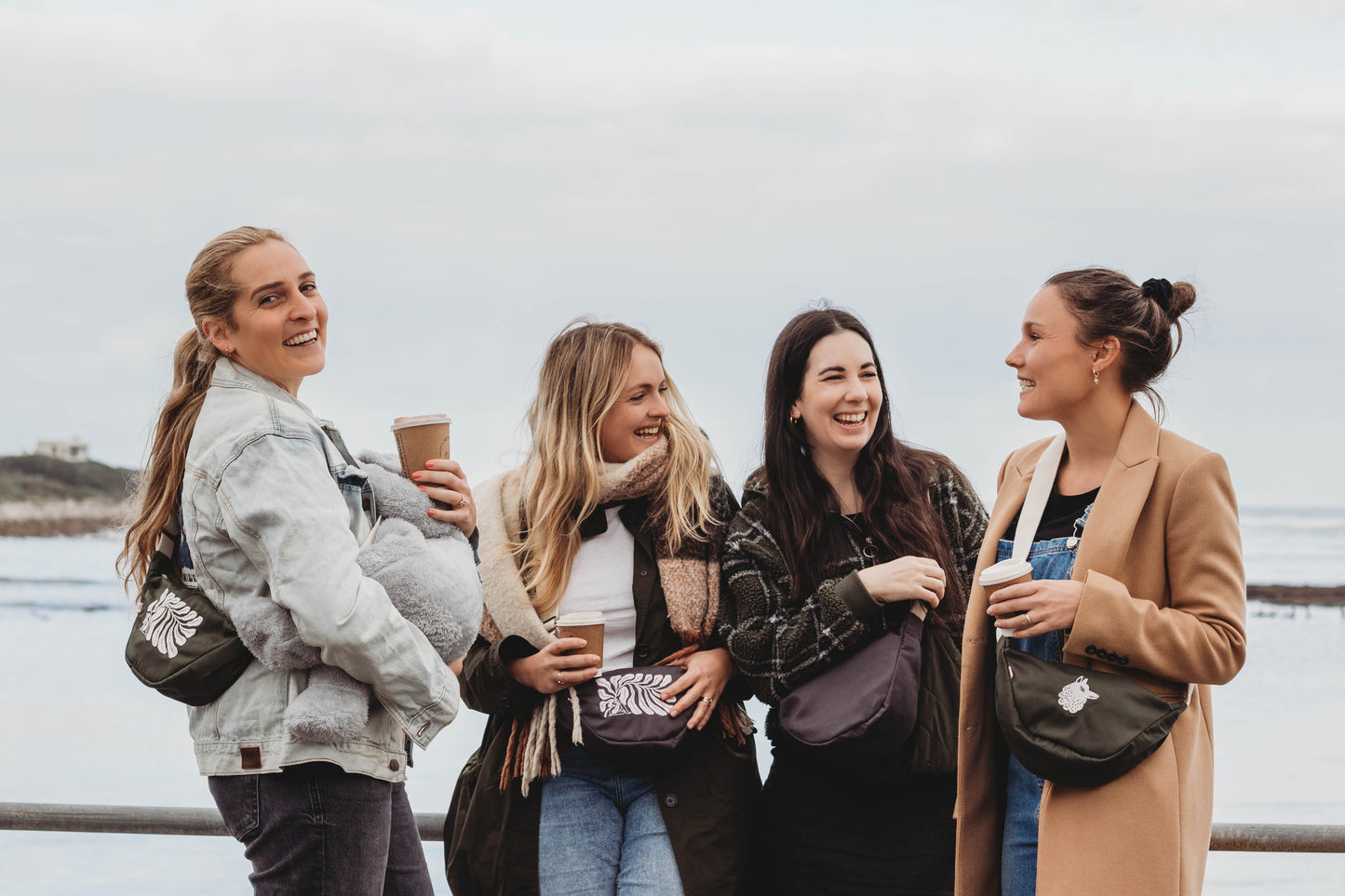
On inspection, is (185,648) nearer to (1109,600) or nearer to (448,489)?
(448,489)

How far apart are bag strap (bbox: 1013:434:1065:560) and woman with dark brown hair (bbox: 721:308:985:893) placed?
26 centimetres

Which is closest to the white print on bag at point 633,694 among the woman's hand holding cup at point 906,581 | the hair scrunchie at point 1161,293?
the woman's hand holding cup at point 906,581

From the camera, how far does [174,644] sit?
2176mm

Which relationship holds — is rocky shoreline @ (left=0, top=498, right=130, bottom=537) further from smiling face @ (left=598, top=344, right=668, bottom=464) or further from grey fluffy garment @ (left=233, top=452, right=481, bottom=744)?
grey fluffy garment @ (left=233, top=452, right=481, bottom=744)

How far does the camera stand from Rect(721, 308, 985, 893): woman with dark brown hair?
271cm

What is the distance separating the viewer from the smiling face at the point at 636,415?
3068mm

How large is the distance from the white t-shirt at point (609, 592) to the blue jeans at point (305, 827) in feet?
2.63

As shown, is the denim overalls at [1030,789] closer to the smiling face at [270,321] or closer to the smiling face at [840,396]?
the smiling face at [840,396]

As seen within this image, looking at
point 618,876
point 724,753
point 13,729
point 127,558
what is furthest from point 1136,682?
point 13,729

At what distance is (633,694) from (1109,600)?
1117 millimetres

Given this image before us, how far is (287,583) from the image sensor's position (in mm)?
2086

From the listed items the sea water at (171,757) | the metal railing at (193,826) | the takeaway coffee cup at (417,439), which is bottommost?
the sea water at (171,757)

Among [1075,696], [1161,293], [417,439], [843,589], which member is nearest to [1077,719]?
[1075,696]

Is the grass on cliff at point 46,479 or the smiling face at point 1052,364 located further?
the grass on cliff at point 46,479
